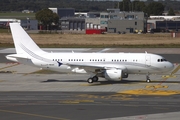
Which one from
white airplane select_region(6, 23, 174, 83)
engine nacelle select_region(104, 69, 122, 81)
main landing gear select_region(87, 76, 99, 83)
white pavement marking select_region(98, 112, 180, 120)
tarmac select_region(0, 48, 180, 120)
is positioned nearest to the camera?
white pavement marking select_region(98, 112, 180, 120)

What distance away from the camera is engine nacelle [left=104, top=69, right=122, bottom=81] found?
57.7 m

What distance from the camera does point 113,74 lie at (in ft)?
190

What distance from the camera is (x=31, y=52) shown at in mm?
60938

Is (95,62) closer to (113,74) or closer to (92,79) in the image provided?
(92,79)

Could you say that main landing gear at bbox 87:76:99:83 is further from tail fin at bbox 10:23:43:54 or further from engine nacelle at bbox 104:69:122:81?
tail fin at bbox 10:23:43:54

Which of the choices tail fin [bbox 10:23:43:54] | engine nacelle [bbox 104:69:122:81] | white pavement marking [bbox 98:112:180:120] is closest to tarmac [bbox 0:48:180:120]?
white pavement marking [bbox 98:112:180:120]

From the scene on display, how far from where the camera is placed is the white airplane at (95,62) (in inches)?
2317

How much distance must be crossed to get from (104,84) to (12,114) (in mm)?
19822

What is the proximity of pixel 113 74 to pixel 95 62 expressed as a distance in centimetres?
319

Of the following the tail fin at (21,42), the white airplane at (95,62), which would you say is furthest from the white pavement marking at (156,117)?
the tail fin at (21,42)

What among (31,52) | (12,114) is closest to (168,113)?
(12,114)

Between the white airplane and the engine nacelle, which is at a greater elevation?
the white airplane

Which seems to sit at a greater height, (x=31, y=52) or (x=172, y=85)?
(x=31, y=52)

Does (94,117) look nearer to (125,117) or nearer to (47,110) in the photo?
(125,117)
